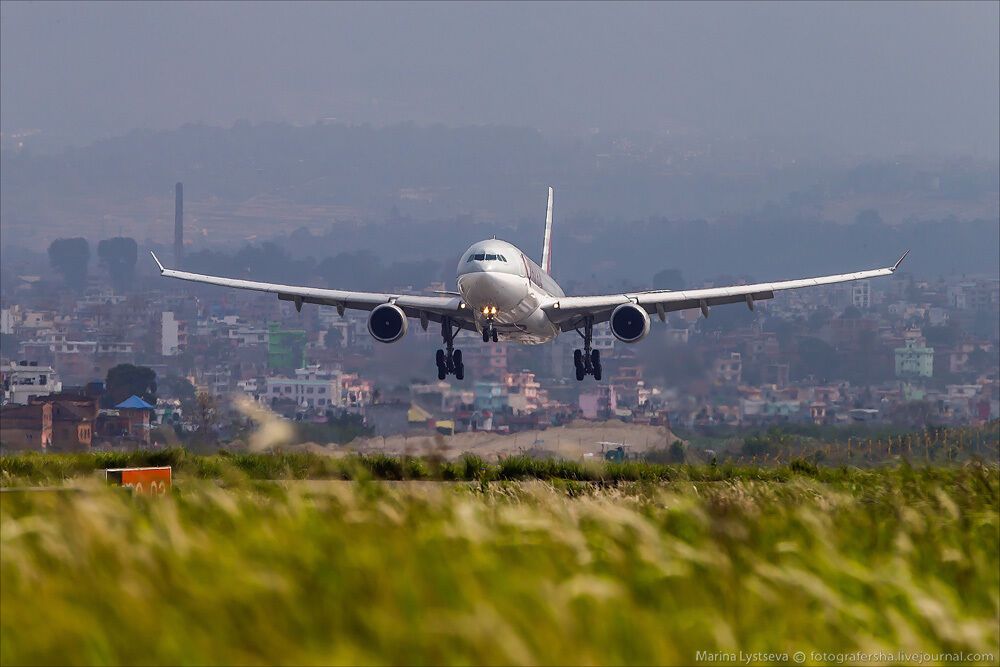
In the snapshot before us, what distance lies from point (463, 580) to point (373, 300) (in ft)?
151

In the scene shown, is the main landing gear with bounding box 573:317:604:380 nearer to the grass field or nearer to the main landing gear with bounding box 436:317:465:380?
the main landing gear with bounding box 436:317:465:380

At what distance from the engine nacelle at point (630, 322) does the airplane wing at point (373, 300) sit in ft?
16.8

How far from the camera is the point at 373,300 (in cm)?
5619

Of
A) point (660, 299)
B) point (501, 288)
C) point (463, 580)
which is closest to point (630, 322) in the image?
point (660, 299)

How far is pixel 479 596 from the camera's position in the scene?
32.5 ft

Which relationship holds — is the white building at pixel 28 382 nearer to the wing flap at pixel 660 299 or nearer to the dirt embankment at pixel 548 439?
the dirt embankment at pixel 548 439

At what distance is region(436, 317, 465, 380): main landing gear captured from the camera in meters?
54.7

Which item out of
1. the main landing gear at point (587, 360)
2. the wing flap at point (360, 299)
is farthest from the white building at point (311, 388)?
the wing flap at point (360, 299)

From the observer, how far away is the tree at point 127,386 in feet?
362

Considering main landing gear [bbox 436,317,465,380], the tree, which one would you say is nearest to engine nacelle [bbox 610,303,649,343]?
main landing gear [bbox 436,317,465,380]

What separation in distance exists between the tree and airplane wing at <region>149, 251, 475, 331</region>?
52848 millimetres

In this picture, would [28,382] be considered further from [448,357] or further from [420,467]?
[420,467]

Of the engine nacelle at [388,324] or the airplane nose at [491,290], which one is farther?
the engine nacelle at [388,324]

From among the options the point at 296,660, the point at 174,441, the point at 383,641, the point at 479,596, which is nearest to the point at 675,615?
the point at 479,596
